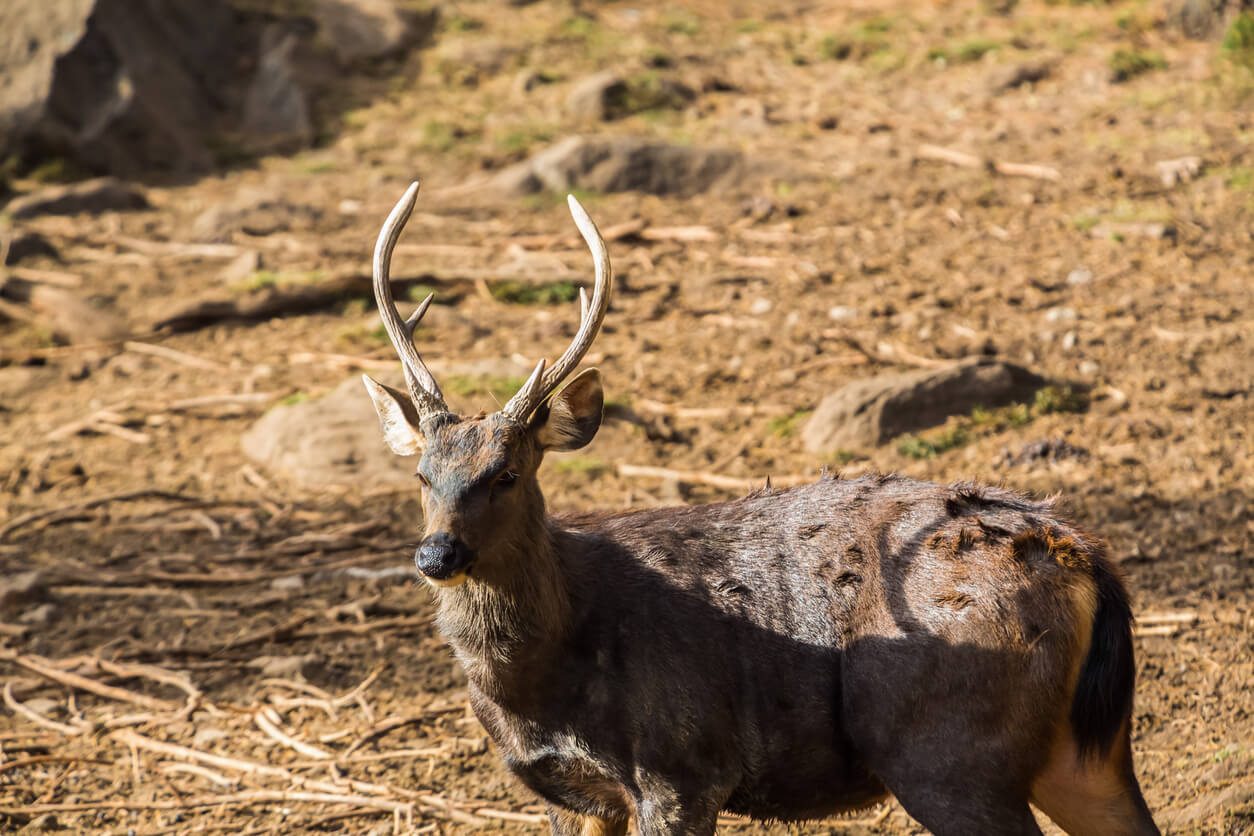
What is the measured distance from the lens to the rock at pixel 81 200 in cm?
1275

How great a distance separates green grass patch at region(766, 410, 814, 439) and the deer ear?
12.6 ft

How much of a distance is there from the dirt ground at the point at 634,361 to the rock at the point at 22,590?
21 millimetres

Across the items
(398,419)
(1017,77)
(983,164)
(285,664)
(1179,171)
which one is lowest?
(285,664)

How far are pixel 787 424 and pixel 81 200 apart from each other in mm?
8321

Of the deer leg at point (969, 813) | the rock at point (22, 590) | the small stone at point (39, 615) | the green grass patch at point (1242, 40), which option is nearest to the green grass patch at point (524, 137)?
the green grass patch at point (1242, 40)

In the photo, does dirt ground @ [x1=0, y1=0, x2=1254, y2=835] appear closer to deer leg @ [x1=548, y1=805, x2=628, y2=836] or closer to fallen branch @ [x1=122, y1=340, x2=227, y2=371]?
fallen branch @ [x1=122, y1=340, x2=227, y2=371]

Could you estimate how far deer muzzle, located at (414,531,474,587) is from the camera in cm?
383

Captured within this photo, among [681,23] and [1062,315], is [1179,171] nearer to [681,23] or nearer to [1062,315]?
[1062,315]

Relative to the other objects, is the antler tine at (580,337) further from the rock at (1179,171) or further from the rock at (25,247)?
the rock at (25,247)

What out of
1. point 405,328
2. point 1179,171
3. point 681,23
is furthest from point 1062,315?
point 681,23

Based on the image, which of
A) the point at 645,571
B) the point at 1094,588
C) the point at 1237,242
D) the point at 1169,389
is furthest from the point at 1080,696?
the point at 1237,242

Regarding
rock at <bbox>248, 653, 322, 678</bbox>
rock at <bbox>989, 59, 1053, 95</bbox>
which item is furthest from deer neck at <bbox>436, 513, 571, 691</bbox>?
rock at <bbox>989, 59, 1053, 95</bbox>

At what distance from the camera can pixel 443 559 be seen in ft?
12.6

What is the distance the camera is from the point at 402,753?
18.7ft
